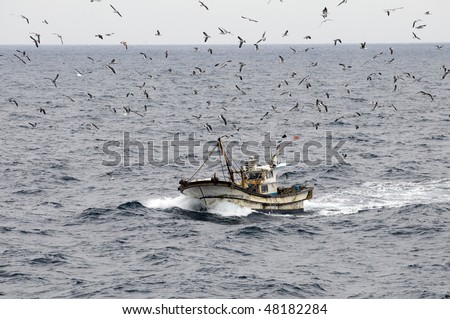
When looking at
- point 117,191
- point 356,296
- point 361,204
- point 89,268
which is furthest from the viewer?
point 117,191

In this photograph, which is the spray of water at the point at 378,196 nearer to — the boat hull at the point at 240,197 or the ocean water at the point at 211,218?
the ocean water at the point at 211,218

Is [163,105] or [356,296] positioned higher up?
[163,105]

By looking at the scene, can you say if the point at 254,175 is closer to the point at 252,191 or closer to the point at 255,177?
the point at 255,177

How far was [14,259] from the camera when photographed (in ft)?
130

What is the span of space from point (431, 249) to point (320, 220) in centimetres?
954

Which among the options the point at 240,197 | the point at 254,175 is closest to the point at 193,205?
the point at 240,197

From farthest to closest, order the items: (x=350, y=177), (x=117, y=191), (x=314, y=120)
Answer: (x=314, y=120), (x=350, y=177), (x=117, y=191)

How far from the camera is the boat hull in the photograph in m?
51.9

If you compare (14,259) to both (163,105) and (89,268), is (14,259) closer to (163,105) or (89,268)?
(89,268)
